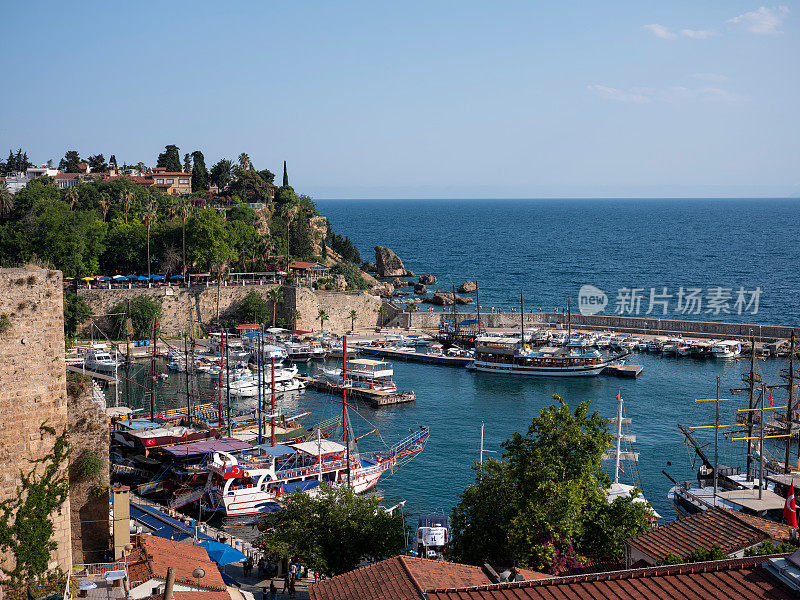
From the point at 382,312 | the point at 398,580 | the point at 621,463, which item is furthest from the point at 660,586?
the point at 382,312

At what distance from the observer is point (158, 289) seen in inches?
2665

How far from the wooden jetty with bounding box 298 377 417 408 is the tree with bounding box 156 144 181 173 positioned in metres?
63.5

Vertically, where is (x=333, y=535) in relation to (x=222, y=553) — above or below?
above

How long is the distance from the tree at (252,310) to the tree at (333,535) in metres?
46.4

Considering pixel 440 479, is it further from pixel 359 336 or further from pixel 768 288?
pixel 768 288

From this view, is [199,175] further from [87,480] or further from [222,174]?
[87,480]

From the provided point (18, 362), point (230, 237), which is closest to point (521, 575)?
point (18, 362)

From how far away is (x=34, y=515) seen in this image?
54.9 feet

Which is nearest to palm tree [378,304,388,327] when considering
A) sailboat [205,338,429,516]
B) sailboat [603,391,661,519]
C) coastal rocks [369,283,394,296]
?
coastal rocks [369,283,394,296]

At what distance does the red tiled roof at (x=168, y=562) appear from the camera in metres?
19.2

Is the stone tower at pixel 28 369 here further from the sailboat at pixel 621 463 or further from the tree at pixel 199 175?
the tree at pixel 199 175

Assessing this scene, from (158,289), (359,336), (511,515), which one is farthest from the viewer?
(359,336)

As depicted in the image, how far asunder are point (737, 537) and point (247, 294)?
189 feet

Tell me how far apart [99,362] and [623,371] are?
37480 mm
